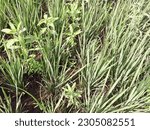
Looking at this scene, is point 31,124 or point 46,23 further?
point 46,23

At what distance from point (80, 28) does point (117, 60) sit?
0.29 meters

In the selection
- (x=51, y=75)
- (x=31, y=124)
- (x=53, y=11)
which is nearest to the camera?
(x=31, y=124)

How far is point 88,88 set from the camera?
143cm

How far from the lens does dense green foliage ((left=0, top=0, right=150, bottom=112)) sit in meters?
1.47

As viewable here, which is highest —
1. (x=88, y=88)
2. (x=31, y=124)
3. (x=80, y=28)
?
(x=80, y=28)

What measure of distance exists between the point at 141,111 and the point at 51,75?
421mm

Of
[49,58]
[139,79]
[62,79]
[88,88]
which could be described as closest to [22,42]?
[49,58]

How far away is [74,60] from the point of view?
5.37 ft

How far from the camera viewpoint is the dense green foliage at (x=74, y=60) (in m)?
1.47

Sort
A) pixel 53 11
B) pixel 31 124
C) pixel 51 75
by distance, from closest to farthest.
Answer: pixel 31 124 → pixel 51 75 → pixel 53 11

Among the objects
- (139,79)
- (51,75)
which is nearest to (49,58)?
(51,75)

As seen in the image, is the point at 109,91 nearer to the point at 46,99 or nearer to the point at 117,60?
the point at 117,60

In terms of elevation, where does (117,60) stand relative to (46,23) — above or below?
below

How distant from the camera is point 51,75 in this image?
5.00ft
